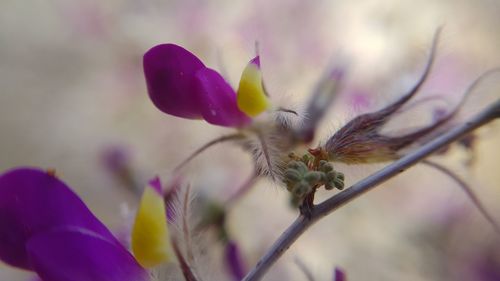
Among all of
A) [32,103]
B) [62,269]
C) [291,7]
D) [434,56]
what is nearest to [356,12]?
[291,7]

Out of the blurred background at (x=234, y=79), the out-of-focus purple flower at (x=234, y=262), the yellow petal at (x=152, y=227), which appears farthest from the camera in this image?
the blurred background at (x=234, y=79)

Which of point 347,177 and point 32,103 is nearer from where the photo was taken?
point 347,177

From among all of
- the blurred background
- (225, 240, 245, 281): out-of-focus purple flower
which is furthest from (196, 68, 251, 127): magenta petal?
the blurred background

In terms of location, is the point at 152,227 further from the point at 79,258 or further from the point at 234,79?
the point at 234,79

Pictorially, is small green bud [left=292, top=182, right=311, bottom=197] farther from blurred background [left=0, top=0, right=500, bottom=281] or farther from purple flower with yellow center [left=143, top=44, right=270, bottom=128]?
blurred background [left=0, top=0, right=500, bottom=281]

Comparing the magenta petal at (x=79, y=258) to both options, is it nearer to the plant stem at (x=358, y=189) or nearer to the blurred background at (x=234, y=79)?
the plant stem at (x=358, y=189)

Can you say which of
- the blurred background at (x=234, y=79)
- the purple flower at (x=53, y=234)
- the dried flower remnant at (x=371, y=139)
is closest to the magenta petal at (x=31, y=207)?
the purple flower at (x=53, y=234)

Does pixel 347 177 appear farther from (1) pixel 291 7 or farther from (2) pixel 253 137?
(1) pixel 291 7
